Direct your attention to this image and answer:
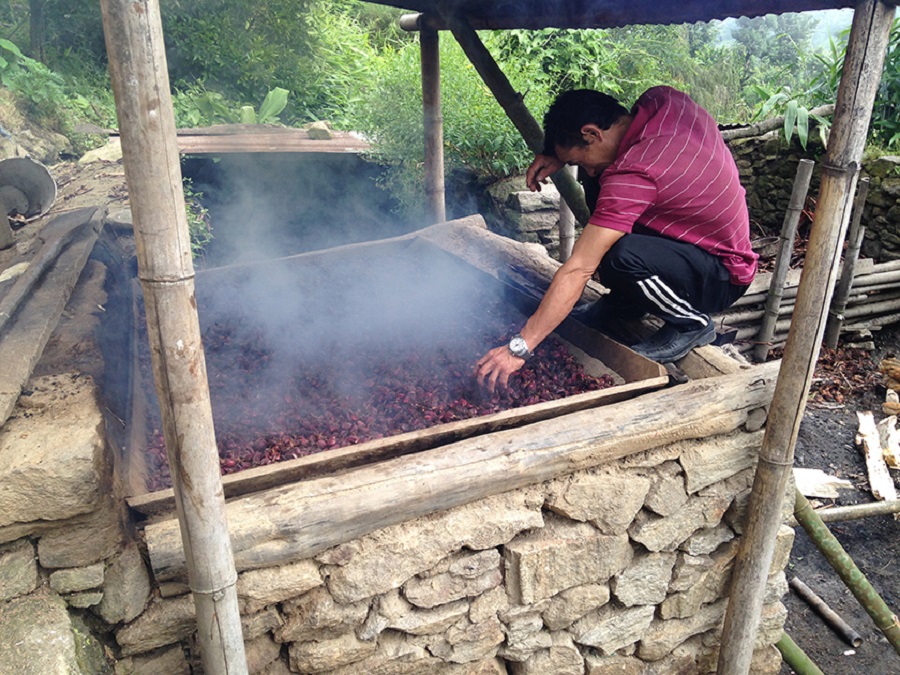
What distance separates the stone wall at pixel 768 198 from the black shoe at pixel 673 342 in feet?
14.5

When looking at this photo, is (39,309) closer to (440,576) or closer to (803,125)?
(440,576)

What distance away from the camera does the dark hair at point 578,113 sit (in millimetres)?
3000

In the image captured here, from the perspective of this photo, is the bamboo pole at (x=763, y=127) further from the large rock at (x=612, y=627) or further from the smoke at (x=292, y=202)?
the large rock at (x=612, y=627)

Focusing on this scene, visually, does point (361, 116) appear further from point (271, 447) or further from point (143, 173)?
point (143, 173)

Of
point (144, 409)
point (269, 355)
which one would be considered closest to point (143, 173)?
point (144, 409)

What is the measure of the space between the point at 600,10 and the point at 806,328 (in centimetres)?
218

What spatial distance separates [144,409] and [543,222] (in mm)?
5564

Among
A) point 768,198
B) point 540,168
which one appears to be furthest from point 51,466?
point 768,198

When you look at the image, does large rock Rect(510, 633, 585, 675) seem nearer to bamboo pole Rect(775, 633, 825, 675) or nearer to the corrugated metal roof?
bamboo pole Rect(775, 633, 825, 675)

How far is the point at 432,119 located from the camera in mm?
4996

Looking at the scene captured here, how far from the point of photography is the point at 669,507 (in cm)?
252

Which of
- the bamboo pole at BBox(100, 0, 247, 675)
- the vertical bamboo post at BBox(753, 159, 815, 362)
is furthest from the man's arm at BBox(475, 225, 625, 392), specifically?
the vertical bamboo post at BBox(753, 159, 815, 362)

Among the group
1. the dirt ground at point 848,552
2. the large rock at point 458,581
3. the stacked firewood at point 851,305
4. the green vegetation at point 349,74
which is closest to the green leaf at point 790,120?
the green vegetation at point 349,74

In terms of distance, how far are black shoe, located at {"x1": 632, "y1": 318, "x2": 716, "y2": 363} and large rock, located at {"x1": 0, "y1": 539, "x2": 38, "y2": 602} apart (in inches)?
93.9
